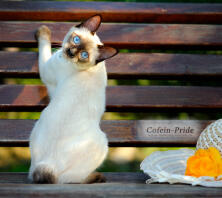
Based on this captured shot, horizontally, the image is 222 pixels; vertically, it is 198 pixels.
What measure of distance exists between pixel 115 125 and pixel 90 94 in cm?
50

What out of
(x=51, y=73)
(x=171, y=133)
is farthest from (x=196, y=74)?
(x=51, y=73)

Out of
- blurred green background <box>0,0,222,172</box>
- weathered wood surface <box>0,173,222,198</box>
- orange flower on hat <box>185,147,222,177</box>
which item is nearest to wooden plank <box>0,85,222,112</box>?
blurred green background <box>0,0,222,172</box>

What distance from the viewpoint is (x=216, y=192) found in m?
1.28

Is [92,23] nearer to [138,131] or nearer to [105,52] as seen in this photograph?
[105,52]

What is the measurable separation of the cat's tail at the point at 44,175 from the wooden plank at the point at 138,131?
1.87 feet

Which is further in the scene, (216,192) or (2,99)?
(2,99)

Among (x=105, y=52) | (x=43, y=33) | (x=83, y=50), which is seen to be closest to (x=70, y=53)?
(x=83, y=50)

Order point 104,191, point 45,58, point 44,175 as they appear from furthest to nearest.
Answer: point 45,58
point 44,175
point 104,191

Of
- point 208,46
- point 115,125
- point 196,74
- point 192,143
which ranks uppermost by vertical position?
point 208,46

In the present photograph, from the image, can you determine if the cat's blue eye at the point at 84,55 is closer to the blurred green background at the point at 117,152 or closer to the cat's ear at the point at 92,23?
the cat's ear at the point at 92,23

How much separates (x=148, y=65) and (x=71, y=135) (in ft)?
2.75

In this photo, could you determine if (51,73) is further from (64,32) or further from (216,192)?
(216,192)

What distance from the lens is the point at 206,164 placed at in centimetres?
150

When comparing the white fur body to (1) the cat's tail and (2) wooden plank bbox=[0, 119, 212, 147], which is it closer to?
(1) the cat's tail
